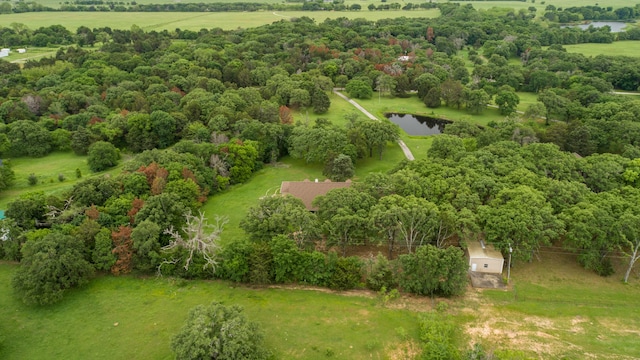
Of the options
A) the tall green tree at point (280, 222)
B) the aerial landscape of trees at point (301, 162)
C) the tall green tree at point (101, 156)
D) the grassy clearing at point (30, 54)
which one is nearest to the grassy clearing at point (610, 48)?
the aerial landscape of trees at point (301, 162)

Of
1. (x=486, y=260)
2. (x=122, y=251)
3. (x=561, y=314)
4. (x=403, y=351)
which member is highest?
(x=122, y=251)

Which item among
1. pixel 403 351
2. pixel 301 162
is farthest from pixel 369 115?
pixel 403 351

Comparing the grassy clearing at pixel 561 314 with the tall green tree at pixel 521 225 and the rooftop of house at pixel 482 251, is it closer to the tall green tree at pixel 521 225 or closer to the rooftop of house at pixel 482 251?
the rooftop of house at pixel 482 251

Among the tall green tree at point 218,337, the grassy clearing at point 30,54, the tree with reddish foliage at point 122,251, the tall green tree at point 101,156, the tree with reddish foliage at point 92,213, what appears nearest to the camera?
the tall green tree at point 218,337

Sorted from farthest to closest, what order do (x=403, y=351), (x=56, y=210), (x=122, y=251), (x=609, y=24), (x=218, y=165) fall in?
(x=609, y=24) < (x=218, y=165) < (x=56, y=210) < (x=122, y=251) < (x=403, y=351)

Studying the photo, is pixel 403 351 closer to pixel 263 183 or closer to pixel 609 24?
pixel 263 183

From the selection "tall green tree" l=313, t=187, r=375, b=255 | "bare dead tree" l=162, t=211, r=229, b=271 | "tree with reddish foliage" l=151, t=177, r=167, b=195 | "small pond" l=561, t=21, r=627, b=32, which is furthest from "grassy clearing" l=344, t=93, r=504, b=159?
"small pond" l=561, t=21, r=627, b=32

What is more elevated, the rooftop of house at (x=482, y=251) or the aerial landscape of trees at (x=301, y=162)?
the aerial landscape of trees at (x=301, y=162)
